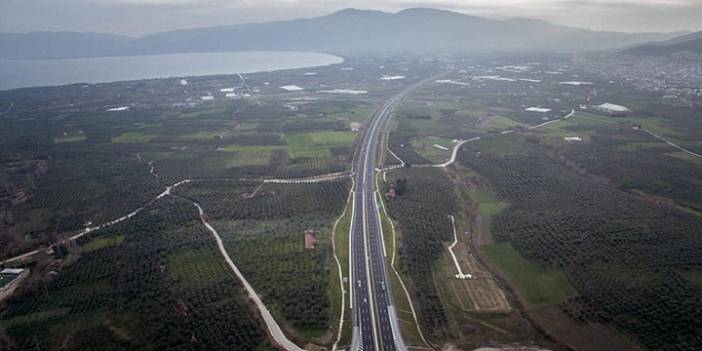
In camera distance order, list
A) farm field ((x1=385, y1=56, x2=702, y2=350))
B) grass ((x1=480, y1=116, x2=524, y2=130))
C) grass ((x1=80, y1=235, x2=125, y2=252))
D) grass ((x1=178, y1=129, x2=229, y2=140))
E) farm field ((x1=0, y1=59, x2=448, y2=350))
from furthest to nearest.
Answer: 1. grass ((x1=480, y1=116, x2=524, y2=130))
2. grass ((x1=178, y1=129, x2=229, y2=140))
3. grass ((x1=80, y1=235, x2=125, y2=252))
4. farm field ((x1=385, y1=56, x2=702, y2=350))
5. farm field ((x1=0, y1=59, x2=448, y2=350))

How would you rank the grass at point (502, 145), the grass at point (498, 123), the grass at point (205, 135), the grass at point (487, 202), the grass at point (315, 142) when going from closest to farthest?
1. the grass at point (487, 202)
2. the grass at point (502, 145)
3. the grass at point (315, 142)
4. the grass at point (205, 135)
5. the grass at point (498, 123)

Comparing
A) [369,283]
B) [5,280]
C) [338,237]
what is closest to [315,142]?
[338,237]

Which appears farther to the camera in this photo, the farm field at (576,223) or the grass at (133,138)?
the grass at (133,138)

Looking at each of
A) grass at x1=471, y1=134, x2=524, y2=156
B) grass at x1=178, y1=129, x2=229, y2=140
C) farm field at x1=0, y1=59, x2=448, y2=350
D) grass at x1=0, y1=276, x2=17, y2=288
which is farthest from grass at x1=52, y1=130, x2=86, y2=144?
grass at x1=471, y1=134, x2=524, y2=156

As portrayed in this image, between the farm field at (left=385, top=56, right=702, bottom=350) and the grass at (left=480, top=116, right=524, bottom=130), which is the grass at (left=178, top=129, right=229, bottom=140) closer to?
the farm field at (left=385, top=56, right=702, bottom=350)

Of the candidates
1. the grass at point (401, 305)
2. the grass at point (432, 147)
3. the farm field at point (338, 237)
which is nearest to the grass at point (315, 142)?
the farm field at point (338, 237)

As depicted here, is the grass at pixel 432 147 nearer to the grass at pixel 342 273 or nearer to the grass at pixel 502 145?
the grass at pixel 502 145

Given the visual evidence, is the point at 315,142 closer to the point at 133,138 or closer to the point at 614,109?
the point at 133,138
